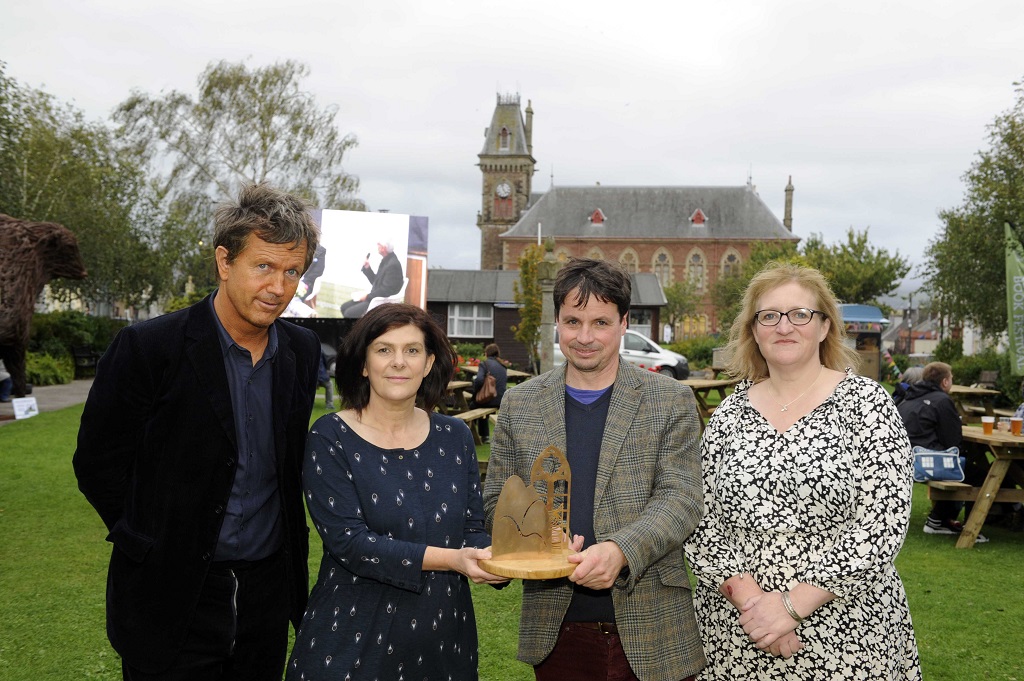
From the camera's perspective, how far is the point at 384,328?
8.67 ft

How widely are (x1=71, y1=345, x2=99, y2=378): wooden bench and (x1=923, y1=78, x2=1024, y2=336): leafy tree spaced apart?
24.0 m

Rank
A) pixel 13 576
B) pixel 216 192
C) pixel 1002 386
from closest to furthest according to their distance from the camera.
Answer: pixel 13 576, pixel 1002 386, pixel 216 192

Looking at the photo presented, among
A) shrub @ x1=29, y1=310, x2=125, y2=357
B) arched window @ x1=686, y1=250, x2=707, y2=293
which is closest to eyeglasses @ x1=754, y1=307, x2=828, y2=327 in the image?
shrub @ x1=29, y1=310, x2=125, y2=357

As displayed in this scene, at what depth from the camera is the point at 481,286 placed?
34.6 meters

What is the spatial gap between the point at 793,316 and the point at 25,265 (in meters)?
11.7

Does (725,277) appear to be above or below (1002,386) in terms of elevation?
above

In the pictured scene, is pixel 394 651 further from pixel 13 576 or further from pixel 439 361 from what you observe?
pixel 13 576

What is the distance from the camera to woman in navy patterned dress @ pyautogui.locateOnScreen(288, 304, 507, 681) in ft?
7.95

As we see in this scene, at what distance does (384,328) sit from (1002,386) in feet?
67.7

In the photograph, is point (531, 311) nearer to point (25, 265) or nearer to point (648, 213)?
point (25, 265)

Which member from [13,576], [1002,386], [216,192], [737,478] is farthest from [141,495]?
[216,192]

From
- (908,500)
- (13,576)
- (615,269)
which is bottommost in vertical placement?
(13,576)

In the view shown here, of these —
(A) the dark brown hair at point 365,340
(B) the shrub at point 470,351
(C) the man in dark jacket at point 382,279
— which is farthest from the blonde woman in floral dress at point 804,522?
(B) the shrub at point 470,351

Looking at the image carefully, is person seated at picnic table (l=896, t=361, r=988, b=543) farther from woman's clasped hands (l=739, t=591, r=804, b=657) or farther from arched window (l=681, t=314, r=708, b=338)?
arched window (l=681, t=314, r=708, b=338)
